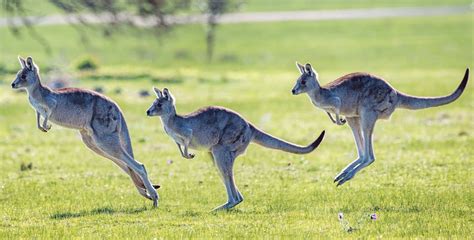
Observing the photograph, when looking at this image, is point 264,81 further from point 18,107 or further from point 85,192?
point 85,192

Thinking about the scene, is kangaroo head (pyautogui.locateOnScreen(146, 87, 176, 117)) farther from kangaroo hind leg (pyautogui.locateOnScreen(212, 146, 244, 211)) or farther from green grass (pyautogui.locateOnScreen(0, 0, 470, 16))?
green grass (pyautogui.locateOnScreen(0, 0, 470, 16))

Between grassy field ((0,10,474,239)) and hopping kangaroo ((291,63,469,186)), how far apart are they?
29.4 inches

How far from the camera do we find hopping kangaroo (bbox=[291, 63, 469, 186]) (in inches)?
498

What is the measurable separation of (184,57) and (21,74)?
31087 mm

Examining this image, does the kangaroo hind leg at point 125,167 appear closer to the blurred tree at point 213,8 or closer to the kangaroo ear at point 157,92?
the kangaroo ear at point 157,92

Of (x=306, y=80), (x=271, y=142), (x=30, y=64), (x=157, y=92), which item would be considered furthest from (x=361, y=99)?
(x=30, y=64)

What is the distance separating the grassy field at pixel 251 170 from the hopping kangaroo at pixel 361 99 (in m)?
0.75

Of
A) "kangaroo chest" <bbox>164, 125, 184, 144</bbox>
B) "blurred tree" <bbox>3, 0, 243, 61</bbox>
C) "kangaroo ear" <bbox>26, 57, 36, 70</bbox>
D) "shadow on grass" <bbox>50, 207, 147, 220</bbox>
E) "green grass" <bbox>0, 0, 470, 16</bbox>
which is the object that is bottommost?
"shadow on grass" <bbox>50, 207, 147, 220</bbox>

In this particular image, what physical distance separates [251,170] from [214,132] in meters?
4.28

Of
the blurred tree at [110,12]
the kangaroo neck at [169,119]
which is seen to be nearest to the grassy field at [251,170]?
the kangaroo neck at [169,119]

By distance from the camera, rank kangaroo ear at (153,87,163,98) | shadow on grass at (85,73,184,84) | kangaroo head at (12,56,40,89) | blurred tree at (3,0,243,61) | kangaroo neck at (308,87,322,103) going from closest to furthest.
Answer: kangaroo ear at (153,87,163,98), kangaroo head at (12,56,40,89), kangaroo neck at (308,87,322,103), blurred tree at (3,0,243,61), shadow on grass at (85,73,184,84)

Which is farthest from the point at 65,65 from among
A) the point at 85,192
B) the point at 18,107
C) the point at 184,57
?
the point at 85,192

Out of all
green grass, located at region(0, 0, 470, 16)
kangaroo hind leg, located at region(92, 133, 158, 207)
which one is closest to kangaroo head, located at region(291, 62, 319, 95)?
kangaroo hind leg, located at region(92, 133, 158, 207)

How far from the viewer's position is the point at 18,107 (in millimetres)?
26609
